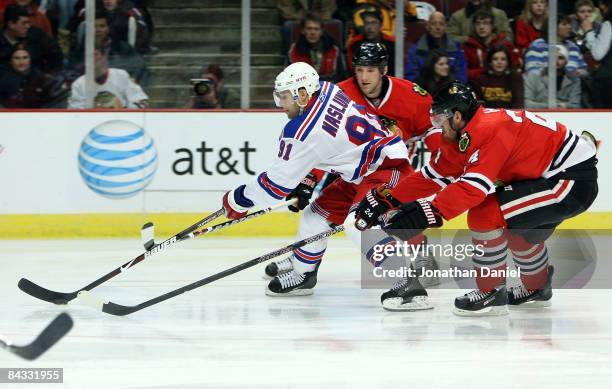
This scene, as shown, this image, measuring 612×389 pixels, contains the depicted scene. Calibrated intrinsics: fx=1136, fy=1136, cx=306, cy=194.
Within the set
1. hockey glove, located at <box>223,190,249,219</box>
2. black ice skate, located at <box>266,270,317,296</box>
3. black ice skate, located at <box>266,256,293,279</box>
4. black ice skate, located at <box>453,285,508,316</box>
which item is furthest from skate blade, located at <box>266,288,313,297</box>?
black ice skate, located at <box>453,285,508,316</box>

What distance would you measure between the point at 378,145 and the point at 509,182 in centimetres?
59

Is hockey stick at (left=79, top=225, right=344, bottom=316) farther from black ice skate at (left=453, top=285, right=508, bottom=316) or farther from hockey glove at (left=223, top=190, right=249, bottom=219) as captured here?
black ice skate at (left=453, top=285, right=508, bottom=316)

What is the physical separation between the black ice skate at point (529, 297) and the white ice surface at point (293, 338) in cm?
6

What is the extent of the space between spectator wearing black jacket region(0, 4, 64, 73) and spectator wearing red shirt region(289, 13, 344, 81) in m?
1.44

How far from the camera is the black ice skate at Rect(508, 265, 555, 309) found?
478 cm

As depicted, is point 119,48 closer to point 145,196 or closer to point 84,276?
point 145,196

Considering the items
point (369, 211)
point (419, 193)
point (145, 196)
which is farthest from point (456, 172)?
point (145, 196)

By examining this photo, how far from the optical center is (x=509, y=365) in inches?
152

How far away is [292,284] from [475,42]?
2637 millimetres

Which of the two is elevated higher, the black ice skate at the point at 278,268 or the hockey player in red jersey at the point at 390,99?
the hockey player in red jersey at the point at 390,99

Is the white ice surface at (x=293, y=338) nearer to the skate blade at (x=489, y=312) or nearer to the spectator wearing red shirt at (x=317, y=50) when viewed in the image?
the skate blade at (x=489, y=312)

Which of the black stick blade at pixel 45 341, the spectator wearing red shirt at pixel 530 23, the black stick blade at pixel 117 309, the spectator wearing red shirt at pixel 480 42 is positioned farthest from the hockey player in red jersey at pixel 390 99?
the black stick blade at pixel 45 341

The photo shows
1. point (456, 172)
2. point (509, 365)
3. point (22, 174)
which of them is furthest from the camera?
point (22, 174)

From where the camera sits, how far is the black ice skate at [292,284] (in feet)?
16.8
